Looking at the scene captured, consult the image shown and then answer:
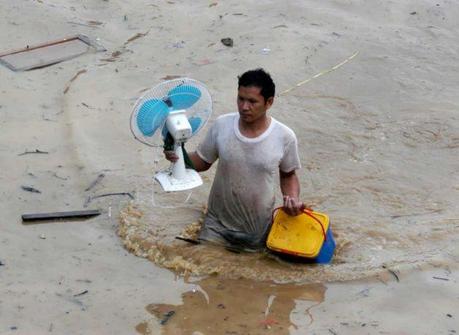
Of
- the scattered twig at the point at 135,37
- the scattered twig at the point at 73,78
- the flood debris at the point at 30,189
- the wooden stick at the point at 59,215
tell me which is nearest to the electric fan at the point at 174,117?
the wooden stick at the point at 59,215

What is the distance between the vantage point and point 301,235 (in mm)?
5699

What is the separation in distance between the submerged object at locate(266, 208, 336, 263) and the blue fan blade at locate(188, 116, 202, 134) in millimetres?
819

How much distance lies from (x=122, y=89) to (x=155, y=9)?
7.02ft

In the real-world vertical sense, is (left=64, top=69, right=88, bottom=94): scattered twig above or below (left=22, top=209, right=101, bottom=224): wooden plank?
above

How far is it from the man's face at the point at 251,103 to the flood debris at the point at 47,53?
382cm

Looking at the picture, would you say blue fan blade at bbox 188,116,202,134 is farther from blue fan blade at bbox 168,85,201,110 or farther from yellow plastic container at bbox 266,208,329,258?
yellow plastic container at bbox 266,208,329,258

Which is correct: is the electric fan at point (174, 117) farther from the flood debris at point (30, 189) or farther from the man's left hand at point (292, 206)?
the flood debris at point (30, 189)

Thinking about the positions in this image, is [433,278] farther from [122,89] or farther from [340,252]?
[122,89]

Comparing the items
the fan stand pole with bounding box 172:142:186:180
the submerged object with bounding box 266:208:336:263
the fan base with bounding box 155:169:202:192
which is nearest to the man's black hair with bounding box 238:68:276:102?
the fan stand pole with bounding box 172:142:186:180

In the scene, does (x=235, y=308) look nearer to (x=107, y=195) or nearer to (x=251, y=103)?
(x=251, y=103)

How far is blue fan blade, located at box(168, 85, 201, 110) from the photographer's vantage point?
5.32 m

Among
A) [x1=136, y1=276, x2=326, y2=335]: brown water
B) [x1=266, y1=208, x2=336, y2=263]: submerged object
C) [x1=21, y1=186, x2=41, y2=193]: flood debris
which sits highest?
[x1=266, y1=208, x2=336, y2=263]: submerged object

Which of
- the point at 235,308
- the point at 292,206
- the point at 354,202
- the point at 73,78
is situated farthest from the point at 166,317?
the point at 73,78

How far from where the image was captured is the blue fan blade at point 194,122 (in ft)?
17.9
